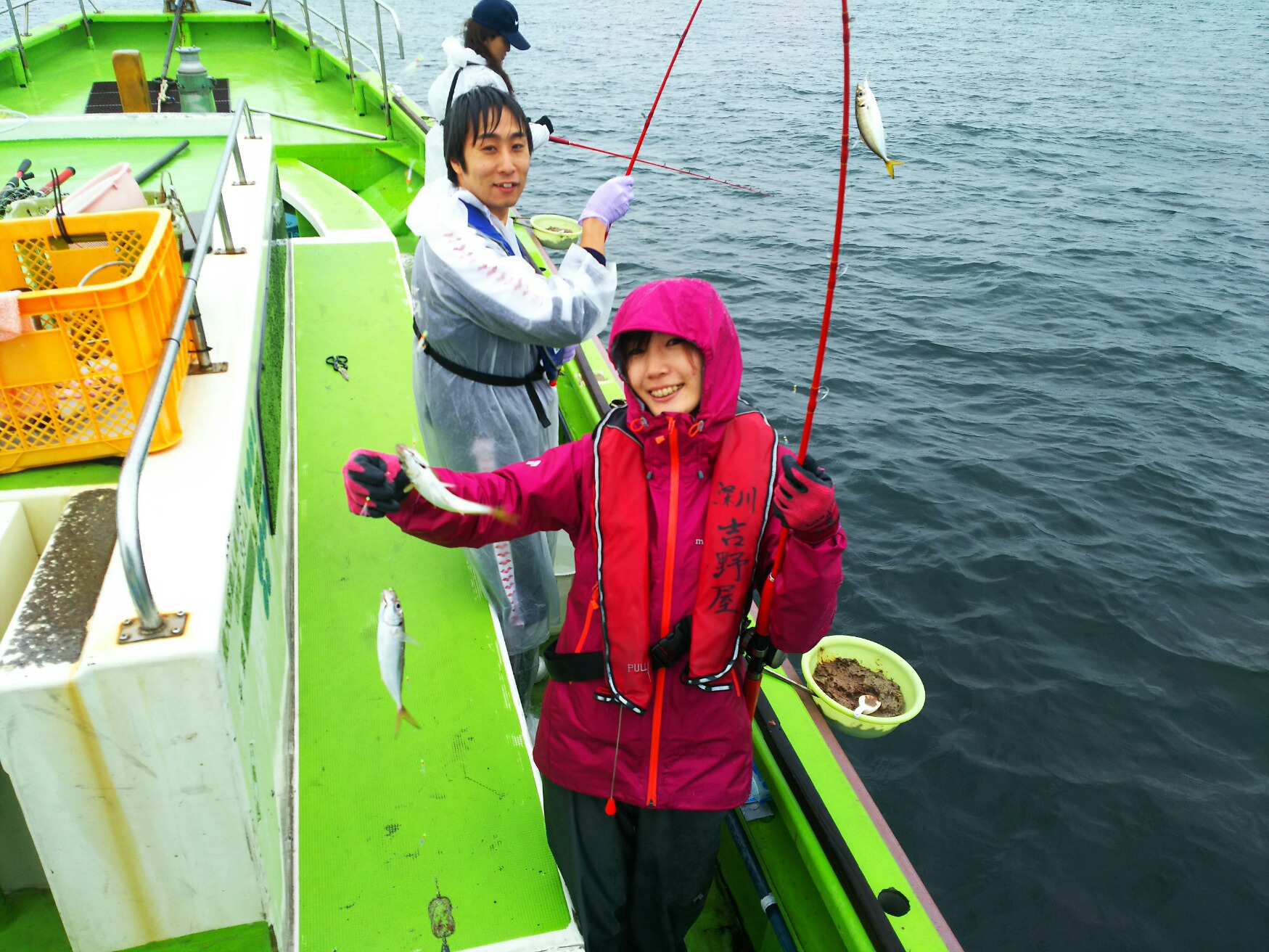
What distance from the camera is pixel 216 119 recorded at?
18.9 ft

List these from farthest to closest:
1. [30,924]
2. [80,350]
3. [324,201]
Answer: [324,201]
[30,924]
[80,350]

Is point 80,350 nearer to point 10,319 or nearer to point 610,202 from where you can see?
point 10,319

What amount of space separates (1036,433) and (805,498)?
8063 millimetres

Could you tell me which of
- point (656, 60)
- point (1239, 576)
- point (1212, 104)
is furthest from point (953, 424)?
point (656, 60)

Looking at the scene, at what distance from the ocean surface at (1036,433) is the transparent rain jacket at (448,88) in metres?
4.60

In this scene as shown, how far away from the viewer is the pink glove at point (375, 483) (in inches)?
79.4

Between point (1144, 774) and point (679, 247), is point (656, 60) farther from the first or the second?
point (1144, 774)

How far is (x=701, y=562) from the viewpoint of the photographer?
2260 mm

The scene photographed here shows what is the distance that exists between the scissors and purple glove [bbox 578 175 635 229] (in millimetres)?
2243

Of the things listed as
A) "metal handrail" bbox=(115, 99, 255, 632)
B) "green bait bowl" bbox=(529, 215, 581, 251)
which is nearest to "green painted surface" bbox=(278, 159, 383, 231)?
"green bait bowl" bbox=(529, 215, 581, 251)

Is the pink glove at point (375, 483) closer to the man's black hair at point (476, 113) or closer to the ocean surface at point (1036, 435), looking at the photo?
the man's black hair at point (476, 113)

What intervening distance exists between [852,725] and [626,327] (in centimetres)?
229

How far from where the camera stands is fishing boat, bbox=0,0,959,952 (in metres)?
1.81

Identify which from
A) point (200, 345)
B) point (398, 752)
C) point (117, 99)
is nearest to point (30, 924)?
point (398, 752)
